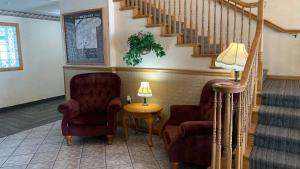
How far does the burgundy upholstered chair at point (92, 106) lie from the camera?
146 inches

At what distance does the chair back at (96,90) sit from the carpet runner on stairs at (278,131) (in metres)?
2.39

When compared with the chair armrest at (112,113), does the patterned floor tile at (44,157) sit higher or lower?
lower

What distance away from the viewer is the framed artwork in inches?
175

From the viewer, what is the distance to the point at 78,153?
3510mm

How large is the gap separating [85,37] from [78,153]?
2.23 m

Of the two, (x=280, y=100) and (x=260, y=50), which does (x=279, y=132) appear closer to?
(x=280, y=100)

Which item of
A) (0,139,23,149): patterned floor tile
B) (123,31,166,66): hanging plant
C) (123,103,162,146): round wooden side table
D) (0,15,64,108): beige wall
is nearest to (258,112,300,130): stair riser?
(123,103,162,146): round wooden side table

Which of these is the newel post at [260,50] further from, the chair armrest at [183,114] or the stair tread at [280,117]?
the chair armrest at [183,114]

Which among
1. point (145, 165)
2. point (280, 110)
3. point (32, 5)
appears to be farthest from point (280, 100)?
point (32, 5)

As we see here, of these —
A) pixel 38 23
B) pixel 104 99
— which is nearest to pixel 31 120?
pixel 104 99

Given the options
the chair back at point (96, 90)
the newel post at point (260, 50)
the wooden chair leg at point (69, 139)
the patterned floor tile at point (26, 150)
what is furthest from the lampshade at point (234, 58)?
the patterned floor tile at point (26, 150)

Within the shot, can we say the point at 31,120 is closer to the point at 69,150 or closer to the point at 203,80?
the point at 69,150

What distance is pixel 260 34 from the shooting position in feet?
8.68

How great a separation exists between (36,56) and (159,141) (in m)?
4.44
